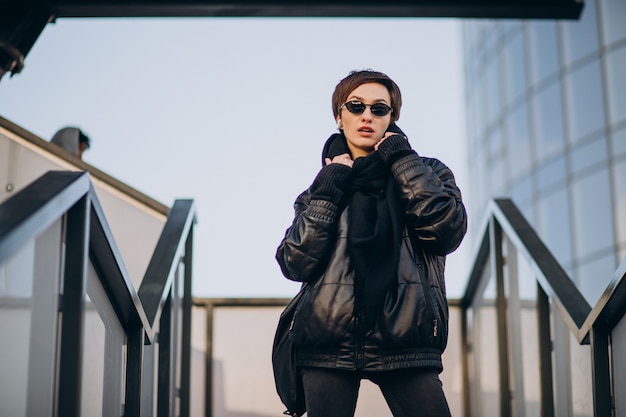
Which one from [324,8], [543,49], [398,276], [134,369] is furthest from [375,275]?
[543,49]

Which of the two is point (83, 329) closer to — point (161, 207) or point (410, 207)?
point (410, 207)

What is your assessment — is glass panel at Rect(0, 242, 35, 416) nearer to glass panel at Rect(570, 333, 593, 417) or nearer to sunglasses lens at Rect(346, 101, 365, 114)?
sunglasses lens at Rect(346, 101, 365, 114)

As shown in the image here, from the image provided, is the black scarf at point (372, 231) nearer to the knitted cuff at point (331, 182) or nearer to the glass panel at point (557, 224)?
the knitted cuff at point (331, 182)

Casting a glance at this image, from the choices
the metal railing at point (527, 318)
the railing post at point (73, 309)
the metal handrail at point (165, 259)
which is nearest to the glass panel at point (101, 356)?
the railing post at point (73, 309)

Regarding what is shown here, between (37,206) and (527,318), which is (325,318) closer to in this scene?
(37,206)

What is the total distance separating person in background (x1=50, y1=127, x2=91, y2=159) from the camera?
869cm

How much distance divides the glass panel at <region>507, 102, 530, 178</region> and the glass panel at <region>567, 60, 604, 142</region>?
127 inches

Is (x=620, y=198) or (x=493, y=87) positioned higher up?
(x=493, y=87)

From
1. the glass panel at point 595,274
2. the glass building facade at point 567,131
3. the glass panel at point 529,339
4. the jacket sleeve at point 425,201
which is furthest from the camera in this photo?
the glass building facade at point 567,131

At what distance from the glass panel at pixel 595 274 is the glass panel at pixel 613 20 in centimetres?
499

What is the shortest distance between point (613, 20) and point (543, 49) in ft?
12.0

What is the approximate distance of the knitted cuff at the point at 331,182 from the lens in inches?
171

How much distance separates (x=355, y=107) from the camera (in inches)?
179

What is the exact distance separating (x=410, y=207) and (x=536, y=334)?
230cm
